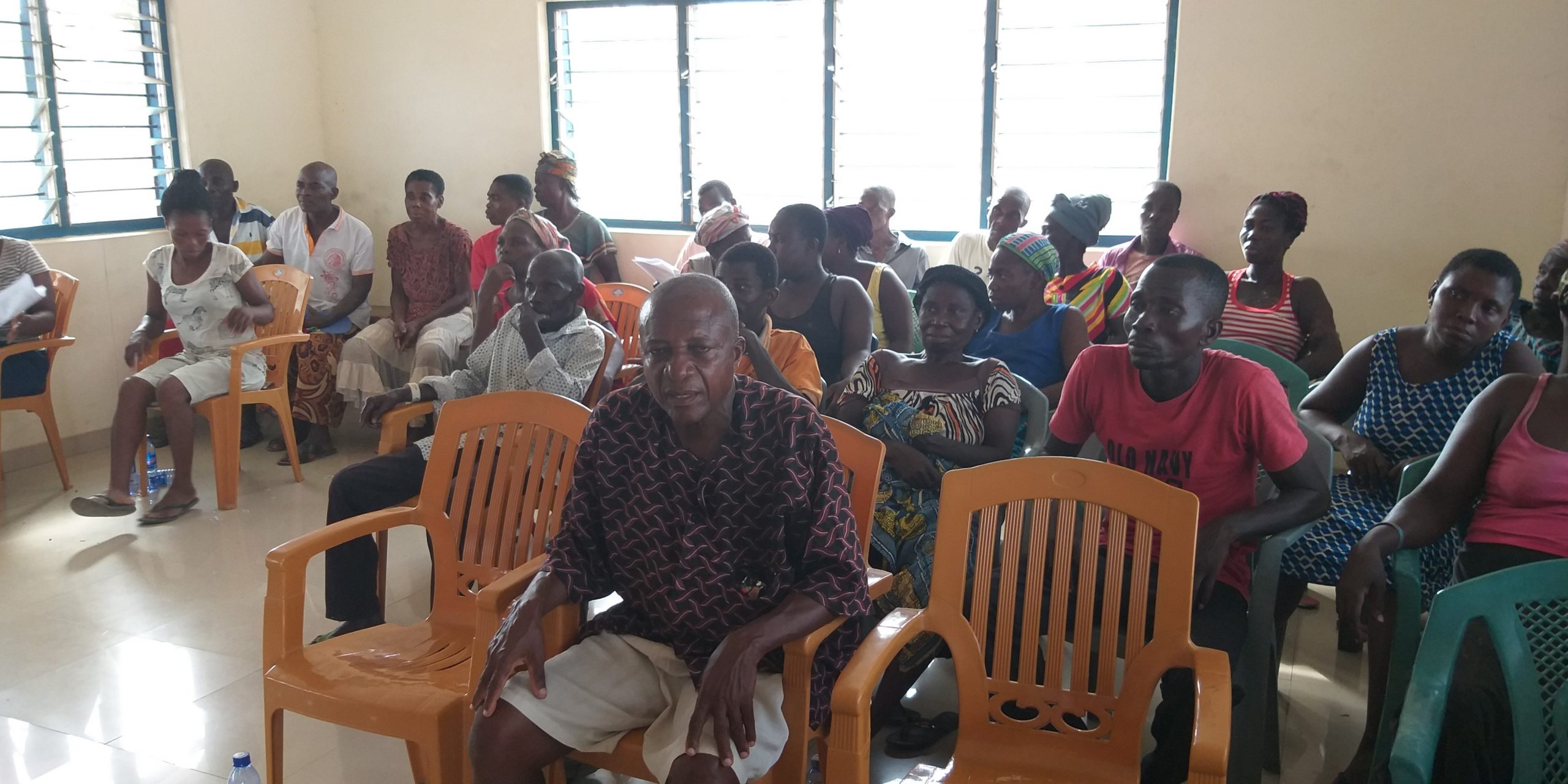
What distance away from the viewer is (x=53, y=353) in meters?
4.96

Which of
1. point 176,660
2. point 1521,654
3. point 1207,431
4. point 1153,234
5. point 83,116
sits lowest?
point 176,660

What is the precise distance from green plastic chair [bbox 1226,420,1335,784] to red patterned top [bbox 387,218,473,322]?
456 centimetres

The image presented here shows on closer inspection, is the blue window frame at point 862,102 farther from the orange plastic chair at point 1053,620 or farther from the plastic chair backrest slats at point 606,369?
the orange plastic chair at point 1053,620

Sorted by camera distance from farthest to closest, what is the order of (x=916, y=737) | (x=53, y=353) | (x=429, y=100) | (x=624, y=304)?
1. (x=429, y=100)
2. (x=53, y=353)
3. (x=624, y=304)
4. (x=916, y=737)

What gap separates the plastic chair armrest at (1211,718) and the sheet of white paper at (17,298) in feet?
16.2

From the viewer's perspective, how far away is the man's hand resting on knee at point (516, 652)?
185 cm

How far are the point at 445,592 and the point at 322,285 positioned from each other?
400cm

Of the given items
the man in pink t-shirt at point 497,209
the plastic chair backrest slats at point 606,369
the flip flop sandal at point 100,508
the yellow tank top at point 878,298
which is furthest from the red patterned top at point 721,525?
the man in pink t-shirt at point 497,209

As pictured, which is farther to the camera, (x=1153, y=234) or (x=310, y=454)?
(x=310, y=454)

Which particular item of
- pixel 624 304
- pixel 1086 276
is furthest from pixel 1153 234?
pixel 624 304

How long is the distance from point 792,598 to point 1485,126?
174 inches

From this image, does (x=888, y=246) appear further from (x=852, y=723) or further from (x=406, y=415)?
(x=852, y=723)

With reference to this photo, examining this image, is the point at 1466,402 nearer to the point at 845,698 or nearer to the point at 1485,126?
the point at 845,698

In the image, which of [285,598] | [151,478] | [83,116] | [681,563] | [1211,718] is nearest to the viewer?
[1211,718]
